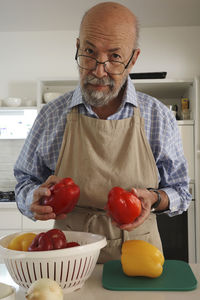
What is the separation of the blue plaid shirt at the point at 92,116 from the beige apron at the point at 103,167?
0.05m

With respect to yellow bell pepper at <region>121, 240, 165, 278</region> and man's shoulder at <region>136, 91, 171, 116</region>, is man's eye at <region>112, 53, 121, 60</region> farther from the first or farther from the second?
yellow bell pepper at <region>121, 240, 165, 278</region>

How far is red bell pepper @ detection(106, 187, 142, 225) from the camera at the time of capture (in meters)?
1.02

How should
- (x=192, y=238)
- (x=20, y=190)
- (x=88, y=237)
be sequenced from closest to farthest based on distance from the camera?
1. (x=88, y=237)
2. (x=20, y=190)
3. (x=192, y=238)

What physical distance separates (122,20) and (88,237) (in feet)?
2.38

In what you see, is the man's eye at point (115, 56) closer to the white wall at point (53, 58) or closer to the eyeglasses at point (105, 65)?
the eyeglasses at point (105, 65)

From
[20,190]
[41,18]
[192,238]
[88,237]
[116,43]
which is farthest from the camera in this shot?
[41,18]

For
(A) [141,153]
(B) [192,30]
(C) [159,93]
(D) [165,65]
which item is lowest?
(A) [141,153]

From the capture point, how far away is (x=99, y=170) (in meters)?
1.24

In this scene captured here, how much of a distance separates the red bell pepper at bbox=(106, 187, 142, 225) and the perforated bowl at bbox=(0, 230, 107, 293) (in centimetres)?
15

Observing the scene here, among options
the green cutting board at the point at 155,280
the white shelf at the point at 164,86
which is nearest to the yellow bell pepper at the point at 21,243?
the green cutting board at the point at 155,280

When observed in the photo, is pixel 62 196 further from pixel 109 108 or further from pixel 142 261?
pixel 109 108

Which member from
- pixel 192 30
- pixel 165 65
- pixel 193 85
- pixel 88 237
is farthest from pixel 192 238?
pixel 88 237

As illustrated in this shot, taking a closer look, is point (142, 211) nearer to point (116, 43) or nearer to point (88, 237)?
point (88, 237)

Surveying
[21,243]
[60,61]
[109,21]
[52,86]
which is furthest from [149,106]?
[60,61]
